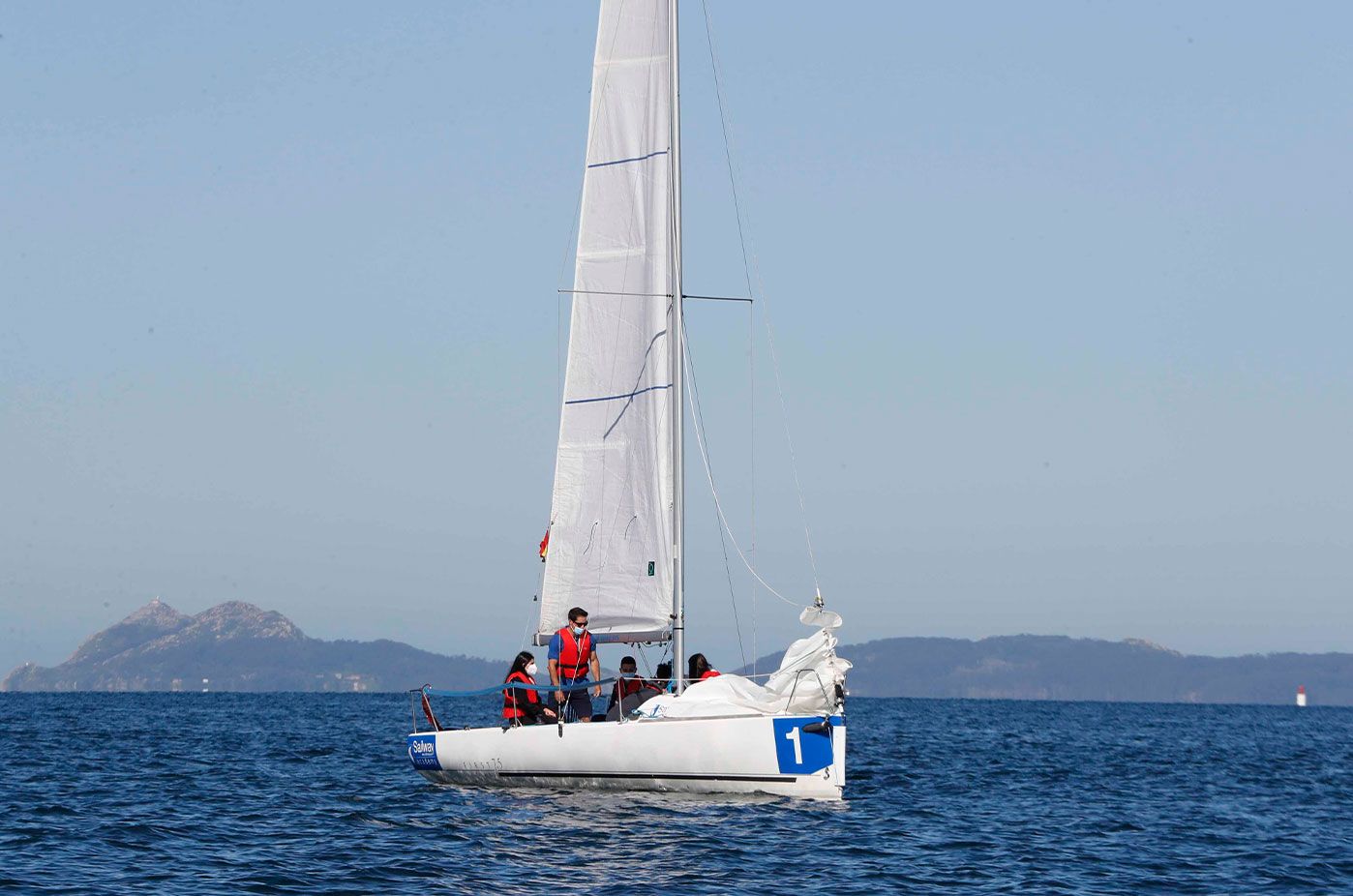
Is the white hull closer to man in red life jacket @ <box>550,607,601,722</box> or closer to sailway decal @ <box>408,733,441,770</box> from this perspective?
man in red life jacket @ <box>550,607,601,722</box>

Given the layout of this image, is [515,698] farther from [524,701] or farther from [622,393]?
[622,393]

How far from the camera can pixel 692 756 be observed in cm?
2030

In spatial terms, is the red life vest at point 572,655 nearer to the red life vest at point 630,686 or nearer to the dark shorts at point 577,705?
the dark shorts at point 577,705

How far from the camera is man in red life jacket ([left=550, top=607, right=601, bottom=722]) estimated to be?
890 inches

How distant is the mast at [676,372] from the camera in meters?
23.2

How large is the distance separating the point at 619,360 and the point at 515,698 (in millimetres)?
5379

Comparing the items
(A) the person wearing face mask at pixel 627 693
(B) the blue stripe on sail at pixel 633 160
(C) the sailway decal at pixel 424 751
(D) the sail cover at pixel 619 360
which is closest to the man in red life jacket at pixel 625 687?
(A) the person wearing face mask at pixel 627 693

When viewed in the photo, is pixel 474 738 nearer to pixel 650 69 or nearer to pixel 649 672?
pixel 649 672

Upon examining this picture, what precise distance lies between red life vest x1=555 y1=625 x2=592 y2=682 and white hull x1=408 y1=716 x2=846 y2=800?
112 centimetres

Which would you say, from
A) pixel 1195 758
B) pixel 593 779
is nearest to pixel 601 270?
pixel 593 779

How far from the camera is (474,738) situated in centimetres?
2277

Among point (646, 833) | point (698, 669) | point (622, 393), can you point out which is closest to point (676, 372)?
point (622, 393)

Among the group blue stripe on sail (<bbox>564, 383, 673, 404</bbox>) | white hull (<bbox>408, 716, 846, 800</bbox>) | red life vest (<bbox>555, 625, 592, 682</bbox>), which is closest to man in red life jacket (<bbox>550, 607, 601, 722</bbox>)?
red life vest (<bbox>555, 625, 592, 682</bbox>)

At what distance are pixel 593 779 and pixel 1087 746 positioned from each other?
1185 inches
